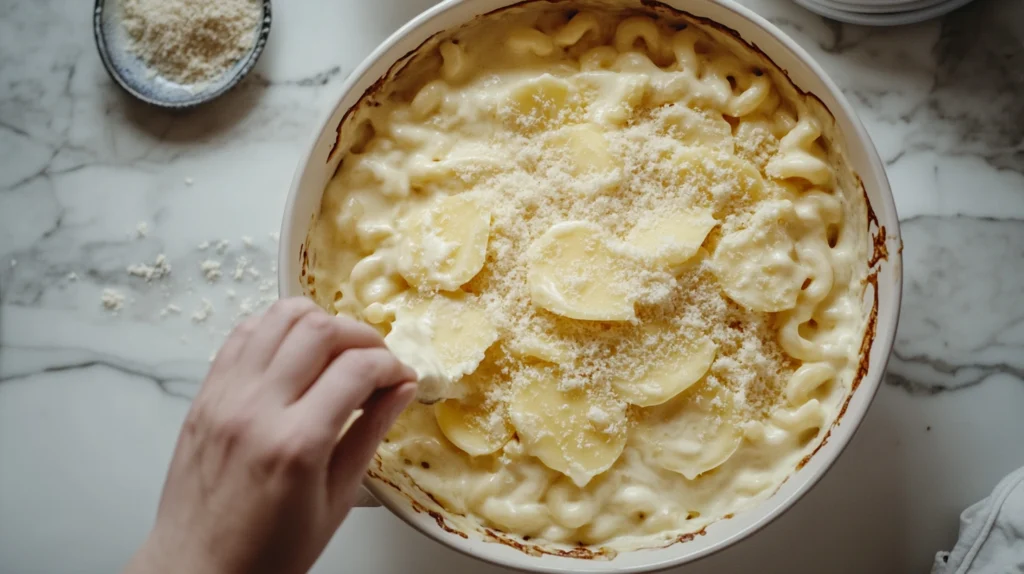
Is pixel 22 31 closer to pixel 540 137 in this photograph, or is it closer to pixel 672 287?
pixel 540 137

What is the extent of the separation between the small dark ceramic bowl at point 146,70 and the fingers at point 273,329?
3.12 ft

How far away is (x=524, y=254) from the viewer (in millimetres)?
1771

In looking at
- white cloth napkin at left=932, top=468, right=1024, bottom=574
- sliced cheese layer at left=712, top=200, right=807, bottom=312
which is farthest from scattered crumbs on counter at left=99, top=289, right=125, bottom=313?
white cloth napkin at left=932, top=468, right=1024, bottom=574

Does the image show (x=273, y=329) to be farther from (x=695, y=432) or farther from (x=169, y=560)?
(x=695, y=432)

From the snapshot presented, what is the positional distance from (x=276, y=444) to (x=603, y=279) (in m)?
0.75

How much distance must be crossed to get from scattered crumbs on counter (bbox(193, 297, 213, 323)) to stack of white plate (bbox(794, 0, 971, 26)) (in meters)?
1.67

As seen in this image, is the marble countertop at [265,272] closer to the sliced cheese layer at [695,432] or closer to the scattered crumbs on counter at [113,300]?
the scattered crumbs on counter at [113,300]

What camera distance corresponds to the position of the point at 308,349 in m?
1.31

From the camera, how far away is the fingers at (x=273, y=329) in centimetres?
133

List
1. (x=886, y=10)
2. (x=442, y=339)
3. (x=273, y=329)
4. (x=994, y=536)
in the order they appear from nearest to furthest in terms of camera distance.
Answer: (x=273, y=329) → (x=442, y=339) → (x=994, y=536) → (x=886, y=10)

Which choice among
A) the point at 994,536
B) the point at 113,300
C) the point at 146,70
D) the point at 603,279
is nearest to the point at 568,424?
the point at 603,279

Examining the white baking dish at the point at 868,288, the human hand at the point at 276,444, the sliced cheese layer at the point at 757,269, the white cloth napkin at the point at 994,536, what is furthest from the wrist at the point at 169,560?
the white cloth napkin at the point at 994,536

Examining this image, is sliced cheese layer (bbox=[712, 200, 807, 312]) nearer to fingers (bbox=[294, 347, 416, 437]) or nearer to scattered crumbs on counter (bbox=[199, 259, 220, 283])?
fingers (bbox=[294, 347, 416, 437])

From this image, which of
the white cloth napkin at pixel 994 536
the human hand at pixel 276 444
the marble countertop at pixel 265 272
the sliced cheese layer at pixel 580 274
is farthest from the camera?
the marble countertop at pixel 265 272
